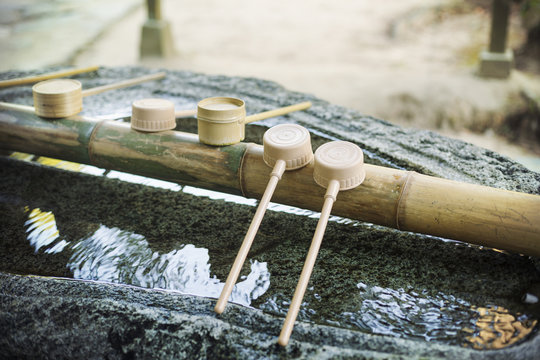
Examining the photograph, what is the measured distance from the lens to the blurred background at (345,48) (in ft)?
18.8

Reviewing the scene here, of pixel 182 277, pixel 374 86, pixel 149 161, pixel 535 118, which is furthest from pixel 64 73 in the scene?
pixel 535 118

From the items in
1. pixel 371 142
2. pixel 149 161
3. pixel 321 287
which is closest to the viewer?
pixel 321 287

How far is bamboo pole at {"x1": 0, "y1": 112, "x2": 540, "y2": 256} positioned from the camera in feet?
4.99

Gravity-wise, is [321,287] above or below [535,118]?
above

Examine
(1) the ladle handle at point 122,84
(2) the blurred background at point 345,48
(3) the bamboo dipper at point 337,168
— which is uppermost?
(1) the ladle handle at point 122,84

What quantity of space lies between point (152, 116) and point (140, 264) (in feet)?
1.86

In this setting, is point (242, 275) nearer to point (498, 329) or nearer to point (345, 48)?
point (498, 329)

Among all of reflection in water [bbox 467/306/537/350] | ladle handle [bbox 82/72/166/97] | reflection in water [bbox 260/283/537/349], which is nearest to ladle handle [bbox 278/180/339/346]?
reflection in water [bbox 260/283/537/349]

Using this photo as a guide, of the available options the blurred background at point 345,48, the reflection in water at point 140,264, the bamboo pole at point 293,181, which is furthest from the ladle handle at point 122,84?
the blurred background at point 345,48

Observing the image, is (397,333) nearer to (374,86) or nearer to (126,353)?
(126,353)

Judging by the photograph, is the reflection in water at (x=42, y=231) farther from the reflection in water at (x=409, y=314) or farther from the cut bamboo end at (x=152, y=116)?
the reflection in water at (x=409, y=314)

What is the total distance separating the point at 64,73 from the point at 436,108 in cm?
418

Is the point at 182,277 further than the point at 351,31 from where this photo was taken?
No

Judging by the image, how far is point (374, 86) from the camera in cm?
601
